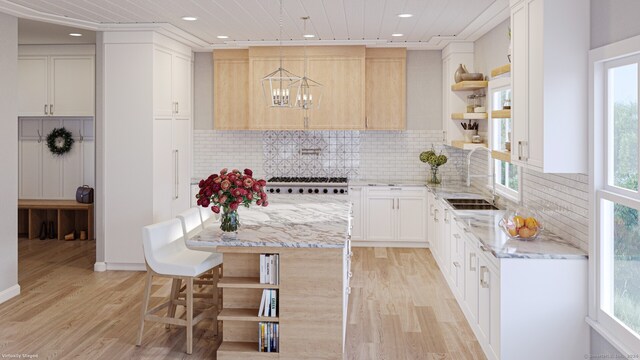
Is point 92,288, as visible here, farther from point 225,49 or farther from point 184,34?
point 225,49

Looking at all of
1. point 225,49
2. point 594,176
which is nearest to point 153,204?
point 225,49

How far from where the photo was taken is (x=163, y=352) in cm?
456

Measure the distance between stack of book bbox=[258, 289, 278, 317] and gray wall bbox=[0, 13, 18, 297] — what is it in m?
3.08

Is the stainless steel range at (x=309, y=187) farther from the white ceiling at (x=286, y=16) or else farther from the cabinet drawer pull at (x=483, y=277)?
the cabinet drawer pull at (x=483, y=277)

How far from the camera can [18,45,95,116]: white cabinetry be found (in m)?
8.95

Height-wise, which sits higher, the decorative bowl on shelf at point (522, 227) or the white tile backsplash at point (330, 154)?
the white tile backsplash at point (330, 154)

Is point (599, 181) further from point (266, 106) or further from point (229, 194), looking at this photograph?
point (266, 106)

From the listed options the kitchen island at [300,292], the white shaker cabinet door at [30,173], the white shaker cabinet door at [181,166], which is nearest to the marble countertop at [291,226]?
the kitchen island at [300,292]

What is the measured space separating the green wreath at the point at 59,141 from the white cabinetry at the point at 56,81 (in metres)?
0.43

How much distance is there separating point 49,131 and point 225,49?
10.3 feet

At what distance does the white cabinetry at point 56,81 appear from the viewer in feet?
29.4

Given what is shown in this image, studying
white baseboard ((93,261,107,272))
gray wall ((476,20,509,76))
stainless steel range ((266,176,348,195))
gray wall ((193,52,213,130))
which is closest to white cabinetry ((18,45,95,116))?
gray wall ((193,52,213,130))

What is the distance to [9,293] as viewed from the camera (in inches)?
236

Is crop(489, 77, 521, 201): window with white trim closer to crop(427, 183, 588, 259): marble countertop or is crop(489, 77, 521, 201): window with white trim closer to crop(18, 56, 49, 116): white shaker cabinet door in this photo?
crop(427, 183, 588, 259): marble countertop
